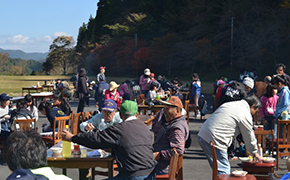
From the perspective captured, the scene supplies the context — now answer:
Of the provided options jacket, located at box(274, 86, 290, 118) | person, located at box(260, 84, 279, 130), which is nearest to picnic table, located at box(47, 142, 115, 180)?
jacket, located at box(274, 86, 290, 118)

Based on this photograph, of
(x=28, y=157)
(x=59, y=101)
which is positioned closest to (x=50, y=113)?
(x=59, y=101)

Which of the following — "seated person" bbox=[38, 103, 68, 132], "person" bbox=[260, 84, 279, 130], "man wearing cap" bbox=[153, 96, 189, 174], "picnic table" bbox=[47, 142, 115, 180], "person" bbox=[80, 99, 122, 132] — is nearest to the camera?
"picnic table" bbox=[47, 142, 115, 180]

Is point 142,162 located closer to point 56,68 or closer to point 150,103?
point 150,103

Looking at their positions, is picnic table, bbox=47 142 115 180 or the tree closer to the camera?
picnic table, bbox=47 142 115 180

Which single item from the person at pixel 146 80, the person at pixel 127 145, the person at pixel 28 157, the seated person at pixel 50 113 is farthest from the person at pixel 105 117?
the person at pixel 146 80

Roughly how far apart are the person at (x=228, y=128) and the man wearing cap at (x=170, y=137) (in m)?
0.33

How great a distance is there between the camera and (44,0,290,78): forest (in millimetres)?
39688

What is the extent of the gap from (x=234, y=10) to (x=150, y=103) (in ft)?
107

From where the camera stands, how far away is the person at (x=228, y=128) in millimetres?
4883

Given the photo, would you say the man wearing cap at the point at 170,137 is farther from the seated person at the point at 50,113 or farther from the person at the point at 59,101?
the person at the point at 59,101

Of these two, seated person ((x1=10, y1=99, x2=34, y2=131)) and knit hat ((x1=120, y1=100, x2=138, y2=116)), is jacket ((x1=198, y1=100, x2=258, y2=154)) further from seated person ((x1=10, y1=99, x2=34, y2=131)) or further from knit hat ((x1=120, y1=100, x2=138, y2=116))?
seated person ((x1=10, y1=99, x2=34, y2=131))

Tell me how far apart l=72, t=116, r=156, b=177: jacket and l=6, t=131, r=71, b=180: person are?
65.0 inches

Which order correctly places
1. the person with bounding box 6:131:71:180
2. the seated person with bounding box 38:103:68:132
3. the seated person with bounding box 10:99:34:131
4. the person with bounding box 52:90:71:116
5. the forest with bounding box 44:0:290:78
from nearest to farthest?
the person with bounding box 6:131:71:180, the seated person with bounding box 38:103:68:132, the seated person with bounding box 10:99:34:131, the person with bounding box 52:90:71:116, the forest with bounding box 44:0:290:78

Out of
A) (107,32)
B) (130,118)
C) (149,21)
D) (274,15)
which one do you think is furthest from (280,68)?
(107,32)
